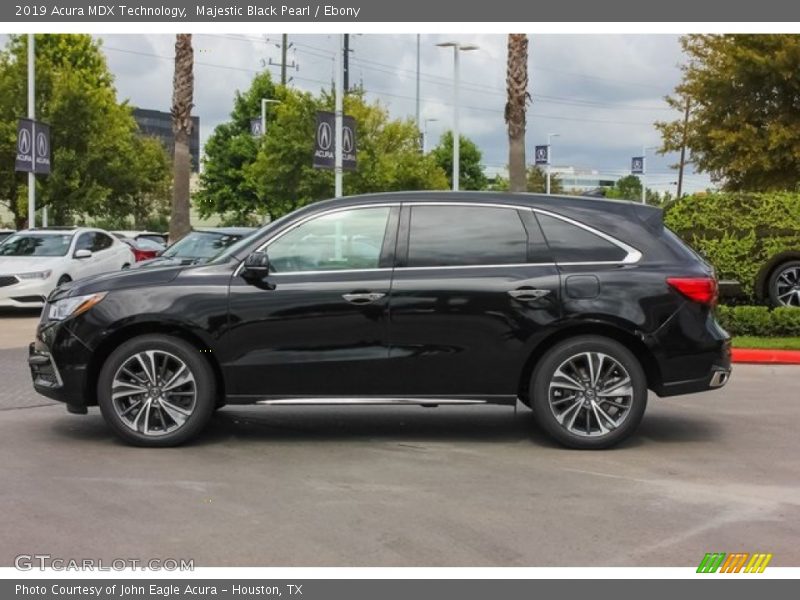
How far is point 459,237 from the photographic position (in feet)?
23.2

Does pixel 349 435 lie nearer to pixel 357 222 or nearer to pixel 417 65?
pixel 357 222

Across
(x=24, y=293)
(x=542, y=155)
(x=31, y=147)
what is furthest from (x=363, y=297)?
(x=542, y=155)

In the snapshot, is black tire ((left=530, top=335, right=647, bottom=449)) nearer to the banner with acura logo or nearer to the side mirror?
the side mirror

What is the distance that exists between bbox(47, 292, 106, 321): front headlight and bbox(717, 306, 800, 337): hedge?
911cm

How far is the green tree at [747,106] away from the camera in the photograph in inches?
866

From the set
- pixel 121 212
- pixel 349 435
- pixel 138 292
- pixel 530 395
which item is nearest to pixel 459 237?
pixel 530 395

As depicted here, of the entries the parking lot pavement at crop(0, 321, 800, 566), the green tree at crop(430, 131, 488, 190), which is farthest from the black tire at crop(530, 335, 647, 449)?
the green tree at crop(430, 131, 488, 190)

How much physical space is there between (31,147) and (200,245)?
412 inches

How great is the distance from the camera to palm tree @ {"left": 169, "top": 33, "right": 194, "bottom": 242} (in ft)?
78.4

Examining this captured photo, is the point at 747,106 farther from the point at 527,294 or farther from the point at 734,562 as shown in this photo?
the point at 734,562

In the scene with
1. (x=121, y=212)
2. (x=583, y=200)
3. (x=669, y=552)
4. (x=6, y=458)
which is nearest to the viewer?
(x=669, y=552)

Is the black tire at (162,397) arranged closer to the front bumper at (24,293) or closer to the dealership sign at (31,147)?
the front bumper at (24,293)

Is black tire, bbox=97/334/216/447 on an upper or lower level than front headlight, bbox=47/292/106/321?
lower

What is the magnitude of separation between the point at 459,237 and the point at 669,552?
2953mm
